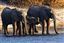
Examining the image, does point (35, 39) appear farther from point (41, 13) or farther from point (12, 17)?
point (41, 13)

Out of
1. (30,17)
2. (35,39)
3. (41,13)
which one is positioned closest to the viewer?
(35,39)

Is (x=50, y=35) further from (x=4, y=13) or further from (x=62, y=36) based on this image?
(x=4, y=13)

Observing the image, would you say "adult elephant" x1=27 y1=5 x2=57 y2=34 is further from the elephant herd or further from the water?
the water

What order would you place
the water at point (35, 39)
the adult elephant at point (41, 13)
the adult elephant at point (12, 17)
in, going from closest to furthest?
the water at point (35, 39) → the adult elephant at point (12, 17) → the adult elephant at point (41, 13)

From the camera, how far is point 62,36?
15.8 meters

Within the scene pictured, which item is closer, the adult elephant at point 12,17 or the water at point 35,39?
the water at point 35,39

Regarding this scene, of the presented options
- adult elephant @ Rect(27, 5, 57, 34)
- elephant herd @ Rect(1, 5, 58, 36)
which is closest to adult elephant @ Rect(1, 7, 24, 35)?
elephant herd @ Rect(1, 5, 58, 36)

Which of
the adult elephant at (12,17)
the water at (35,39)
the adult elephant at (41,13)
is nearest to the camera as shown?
the water at (35,39)

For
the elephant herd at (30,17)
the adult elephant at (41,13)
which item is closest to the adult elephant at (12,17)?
the elephant herd at (30,17)

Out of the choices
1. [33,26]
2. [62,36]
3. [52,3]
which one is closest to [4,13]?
[33,26]

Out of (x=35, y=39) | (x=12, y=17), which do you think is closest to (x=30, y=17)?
(x=12, y=17)

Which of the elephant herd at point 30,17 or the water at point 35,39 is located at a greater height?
the elephant herd at point 30,17

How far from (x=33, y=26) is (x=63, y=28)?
72.0 inches

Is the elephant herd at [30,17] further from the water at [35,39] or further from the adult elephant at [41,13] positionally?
the water at [35,39]
